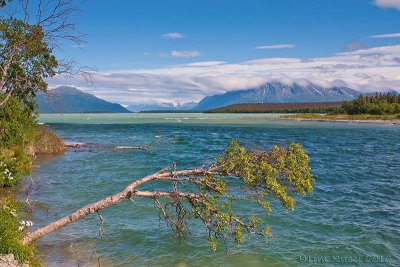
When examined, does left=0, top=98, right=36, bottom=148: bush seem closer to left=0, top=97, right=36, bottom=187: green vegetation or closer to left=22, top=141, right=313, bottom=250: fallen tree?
left=0, top=97, right=36, bottom=187: green vegetation

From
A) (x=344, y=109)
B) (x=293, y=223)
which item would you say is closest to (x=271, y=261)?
(x=293, y=223)

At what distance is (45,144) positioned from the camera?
47.1m

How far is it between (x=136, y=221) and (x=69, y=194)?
7.80 meters

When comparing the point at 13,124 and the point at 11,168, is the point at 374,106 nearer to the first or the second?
the point at 13,124

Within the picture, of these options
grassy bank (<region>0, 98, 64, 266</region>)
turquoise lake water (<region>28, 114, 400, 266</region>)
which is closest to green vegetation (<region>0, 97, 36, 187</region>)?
grassy bank (<region>0, 98, 64, 266</region>)

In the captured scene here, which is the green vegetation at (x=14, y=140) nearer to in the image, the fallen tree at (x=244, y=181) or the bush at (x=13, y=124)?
the bush at (x=13, y=124)

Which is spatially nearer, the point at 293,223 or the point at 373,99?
the point at 293,223

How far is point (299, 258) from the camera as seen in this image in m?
14.4

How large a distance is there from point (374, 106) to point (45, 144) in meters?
159

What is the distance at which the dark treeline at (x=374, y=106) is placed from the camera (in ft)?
547

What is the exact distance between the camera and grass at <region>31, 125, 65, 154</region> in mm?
45925

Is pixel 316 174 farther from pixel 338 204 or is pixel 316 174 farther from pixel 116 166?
pixel 116 166

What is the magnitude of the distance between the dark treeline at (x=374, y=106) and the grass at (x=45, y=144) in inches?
5982

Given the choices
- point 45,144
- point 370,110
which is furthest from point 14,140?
point 370,110
